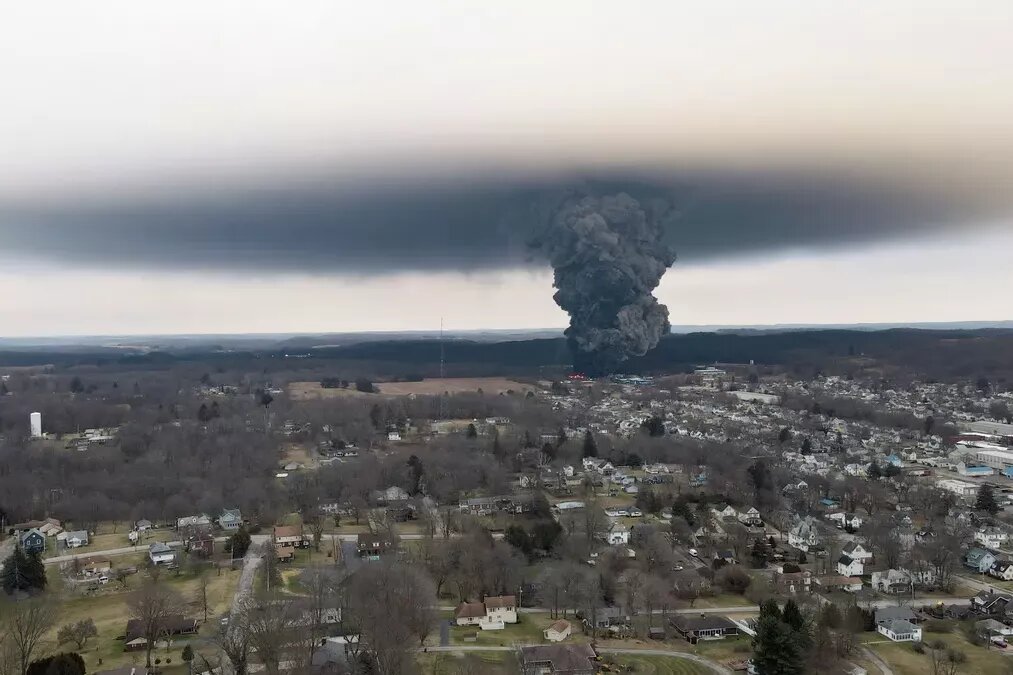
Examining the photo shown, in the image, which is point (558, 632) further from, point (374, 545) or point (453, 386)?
point (453, 386)

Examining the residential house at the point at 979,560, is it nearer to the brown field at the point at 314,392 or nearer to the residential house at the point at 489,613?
the residential house at the point at 489,613

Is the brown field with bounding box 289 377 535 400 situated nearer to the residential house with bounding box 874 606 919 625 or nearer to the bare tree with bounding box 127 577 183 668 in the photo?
the bare tree with bounding box 127 577 183 668

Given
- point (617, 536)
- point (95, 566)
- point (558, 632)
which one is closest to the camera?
point (558, 632)

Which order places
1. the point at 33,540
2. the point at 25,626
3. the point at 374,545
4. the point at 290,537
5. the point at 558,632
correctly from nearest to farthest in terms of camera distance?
the point at 25,626
the point at 558,632
the point at 374,545
the point at 290,537
the point at 33,540

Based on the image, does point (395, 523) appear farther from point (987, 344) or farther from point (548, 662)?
point (987, 344)

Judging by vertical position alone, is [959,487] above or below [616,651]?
above

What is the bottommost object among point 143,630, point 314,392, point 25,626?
point 143,630

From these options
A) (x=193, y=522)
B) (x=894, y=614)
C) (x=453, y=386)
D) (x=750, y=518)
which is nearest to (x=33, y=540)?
(x=193, y=522)
